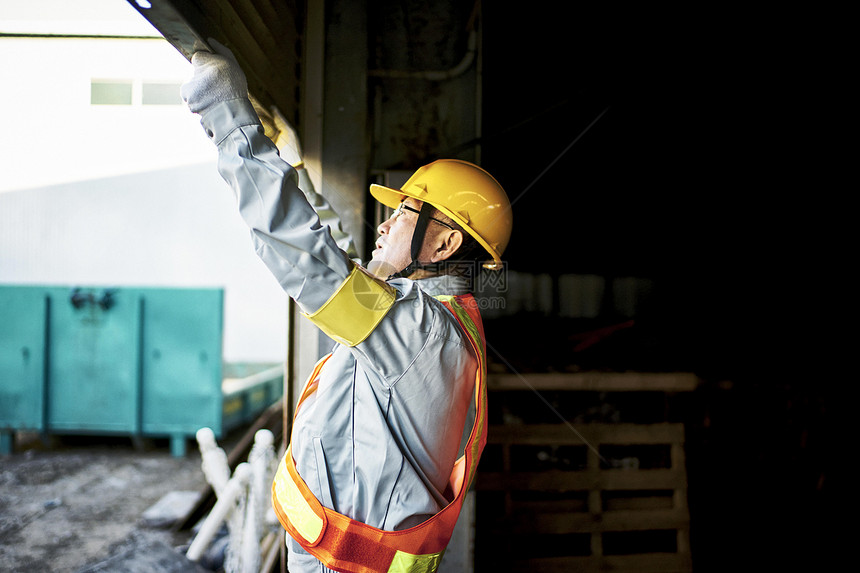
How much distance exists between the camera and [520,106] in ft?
10.0

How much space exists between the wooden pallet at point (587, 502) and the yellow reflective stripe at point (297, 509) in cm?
164

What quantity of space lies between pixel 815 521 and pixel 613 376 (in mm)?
1831

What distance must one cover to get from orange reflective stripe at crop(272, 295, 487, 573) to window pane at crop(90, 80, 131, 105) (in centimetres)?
163

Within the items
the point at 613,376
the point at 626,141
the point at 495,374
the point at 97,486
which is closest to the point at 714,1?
the point at 626,141

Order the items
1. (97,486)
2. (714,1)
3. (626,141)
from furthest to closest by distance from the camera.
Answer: (97,486) → (626,141) → (714,1)

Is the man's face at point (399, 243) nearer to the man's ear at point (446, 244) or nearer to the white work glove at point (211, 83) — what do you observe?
the man's ear at point (446, 244)

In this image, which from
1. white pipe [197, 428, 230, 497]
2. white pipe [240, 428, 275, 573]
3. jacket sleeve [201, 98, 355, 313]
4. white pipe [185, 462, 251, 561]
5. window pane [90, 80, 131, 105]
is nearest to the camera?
jacket sleeve [201, 98, 355, 313]

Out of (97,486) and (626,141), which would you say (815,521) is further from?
(97,486)

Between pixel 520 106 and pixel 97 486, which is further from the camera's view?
pixel 97 486

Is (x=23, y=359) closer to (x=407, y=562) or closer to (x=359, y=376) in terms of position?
(x=359, y=376)

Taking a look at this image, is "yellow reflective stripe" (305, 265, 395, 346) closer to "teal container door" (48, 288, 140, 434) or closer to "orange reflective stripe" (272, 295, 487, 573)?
"orange reflective stripe" (272, 295, 487, 573)

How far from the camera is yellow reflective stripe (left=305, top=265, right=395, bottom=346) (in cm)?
101

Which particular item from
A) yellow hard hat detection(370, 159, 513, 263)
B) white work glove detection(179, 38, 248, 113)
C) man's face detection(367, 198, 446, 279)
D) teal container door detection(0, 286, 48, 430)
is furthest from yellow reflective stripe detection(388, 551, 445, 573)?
teal container door detection(0, 286, 48, 430)

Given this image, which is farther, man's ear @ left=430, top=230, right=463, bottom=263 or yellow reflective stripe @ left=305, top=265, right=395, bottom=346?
man's ear @ left=430, top=230, right=463, bottom=263
